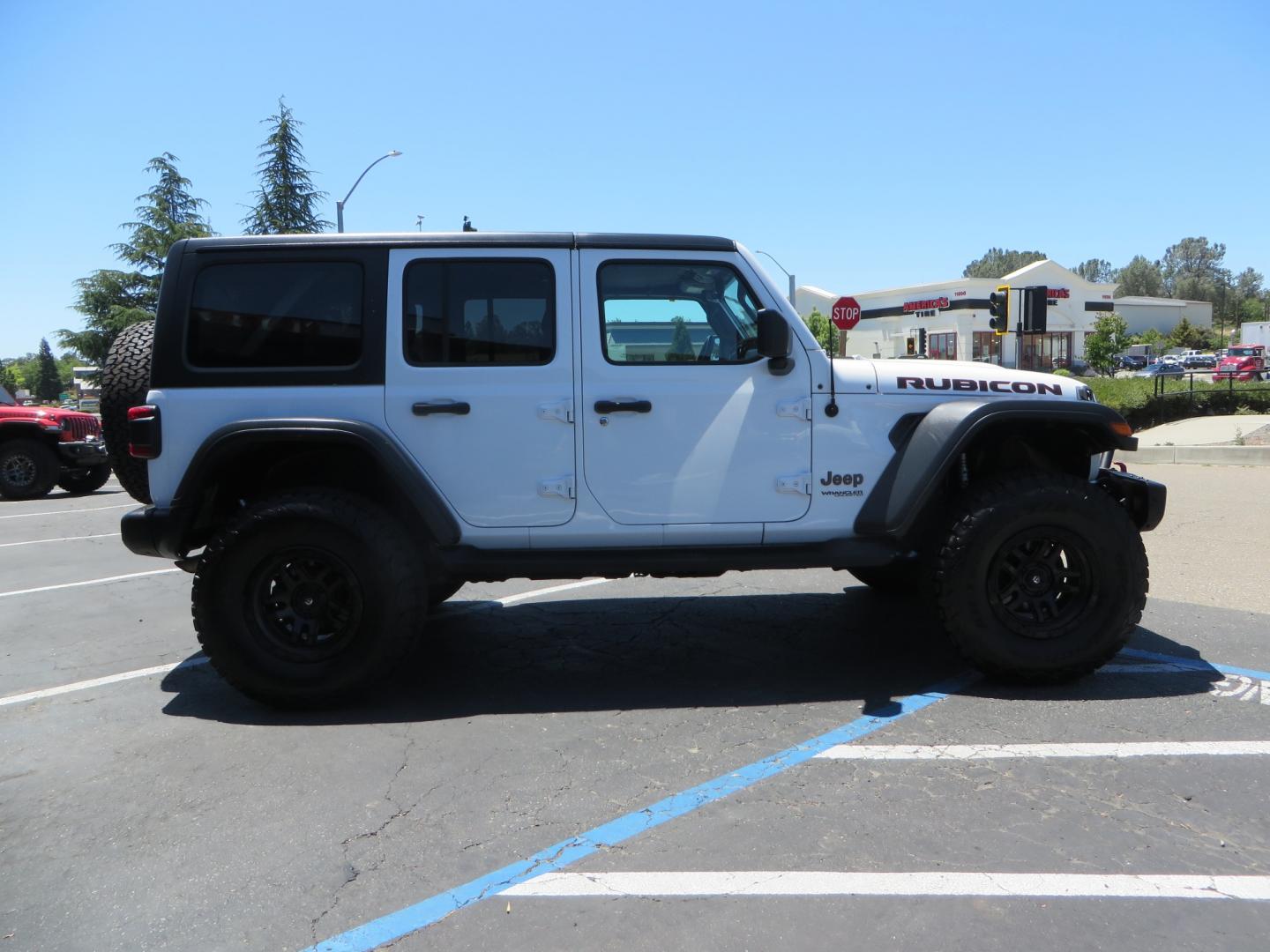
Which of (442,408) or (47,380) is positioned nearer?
(442,408)

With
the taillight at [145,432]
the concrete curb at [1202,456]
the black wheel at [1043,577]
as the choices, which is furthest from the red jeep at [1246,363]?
the taillight at [145,432]

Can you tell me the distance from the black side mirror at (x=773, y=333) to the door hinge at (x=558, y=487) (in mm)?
1092

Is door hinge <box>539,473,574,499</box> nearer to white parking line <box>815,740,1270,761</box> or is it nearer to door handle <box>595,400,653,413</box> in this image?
door handle <box>595,400,653,413</box>

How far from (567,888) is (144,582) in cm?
594

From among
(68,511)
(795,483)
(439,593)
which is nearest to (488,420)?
(795,483)

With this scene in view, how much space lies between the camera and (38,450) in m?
14.4

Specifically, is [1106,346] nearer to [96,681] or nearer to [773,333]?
[773,333]

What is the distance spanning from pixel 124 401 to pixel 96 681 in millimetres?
1489

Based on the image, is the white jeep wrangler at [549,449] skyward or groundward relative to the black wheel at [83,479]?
skyward

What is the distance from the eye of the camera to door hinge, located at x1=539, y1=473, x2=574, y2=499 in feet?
14.4

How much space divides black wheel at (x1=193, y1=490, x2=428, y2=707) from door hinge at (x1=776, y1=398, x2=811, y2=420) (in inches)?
72.8

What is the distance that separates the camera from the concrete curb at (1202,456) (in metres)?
13.9

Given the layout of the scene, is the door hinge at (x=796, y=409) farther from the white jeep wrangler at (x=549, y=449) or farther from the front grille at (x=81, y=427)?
the front grille at (x=81, y=427)

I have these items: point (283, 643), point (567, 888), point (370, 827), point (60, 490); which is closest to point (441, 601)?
point (283, 643)
